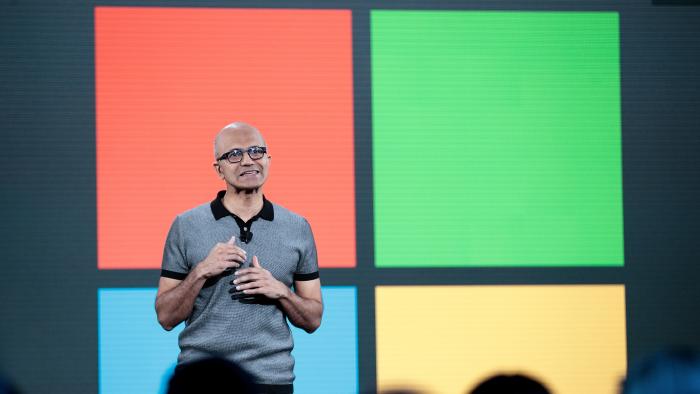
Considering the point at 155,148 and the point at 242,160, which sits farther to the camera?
the point at 155,148

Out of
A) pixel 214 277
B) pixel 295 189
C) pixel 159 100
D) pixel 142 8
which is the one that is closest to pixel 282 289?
pixel 214 277

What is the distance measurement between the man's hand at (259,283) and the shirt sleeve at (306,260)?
0.15 m

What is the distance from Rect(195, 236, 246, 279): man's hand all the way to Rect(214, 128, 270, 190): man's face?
0.20 m

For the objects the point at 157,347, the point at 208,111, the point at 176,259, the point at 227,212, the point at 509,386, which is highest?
the point at 208,111

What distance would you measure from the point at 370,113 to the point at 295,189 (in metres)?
0.45

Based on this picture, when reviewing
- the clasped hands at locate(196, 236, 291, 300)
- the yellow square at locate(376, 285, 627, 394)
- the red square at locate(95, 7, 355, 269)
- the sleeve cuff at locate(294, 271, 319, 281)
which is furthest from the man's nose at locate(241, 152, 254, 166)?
the yellow square at locate(376, 285, 627, 394)

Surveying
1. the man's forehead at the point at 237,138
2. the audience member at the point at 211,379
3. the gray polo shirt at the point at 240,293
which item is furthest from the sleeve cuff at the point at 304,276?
the audience member at the point at 211,379

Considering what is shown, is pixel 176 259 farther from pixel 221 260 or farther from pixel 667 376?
pixel 667 376

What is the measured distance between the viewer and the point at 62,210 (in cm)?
355

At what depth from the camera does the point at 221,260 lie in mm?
2297

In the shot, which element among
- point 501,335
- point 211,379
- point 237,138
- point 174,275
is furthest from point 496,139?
point 211,379

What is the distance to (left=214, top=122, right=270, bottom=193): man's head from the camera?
8.06 ft

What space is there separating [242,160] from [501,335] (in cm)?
165

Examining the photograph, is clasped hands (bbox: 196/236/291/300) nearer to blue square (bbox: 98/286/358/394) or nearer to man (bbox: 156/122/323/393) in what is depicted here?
man (bbox: 156/122/323/393)
